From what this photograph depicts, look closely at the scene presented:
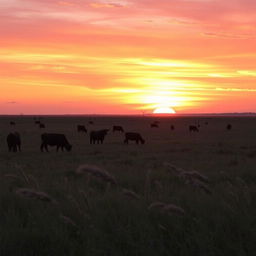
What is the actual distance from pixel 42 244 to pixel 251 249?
2211mm

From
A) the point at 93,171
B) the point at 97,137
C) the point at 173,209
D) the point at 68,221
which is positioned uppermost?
the point at 93,171

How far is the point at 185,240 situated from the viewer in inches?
198

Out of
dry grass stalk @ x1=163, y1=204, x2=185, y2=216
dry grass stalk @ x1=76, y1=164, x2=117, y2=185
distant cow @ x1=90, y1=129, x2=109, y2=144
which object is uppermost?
dry grass stalk @ x1=76, y1=164, x2=117, y2=185

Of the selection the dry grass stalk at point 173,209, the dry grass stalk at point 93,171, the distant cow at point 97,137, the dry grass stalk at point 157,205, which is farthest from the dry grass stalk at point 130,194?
the distant cow at point 97,137

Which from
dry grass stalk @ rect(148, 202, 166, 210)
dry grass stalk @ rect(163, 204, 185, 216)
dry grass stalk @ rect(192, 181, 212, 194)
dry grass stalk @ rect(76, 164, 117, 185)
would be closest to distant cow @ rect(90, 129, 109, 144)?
dry grass stalk @ rect(192, 181, 212, 194)

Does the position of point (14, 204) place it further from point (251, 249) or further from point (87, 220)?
point (251, 249)

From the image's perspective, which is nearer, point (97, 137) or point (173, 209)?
point (173, 209)

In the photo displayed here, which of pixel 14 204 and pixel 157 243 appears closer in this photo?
pixel 157 243

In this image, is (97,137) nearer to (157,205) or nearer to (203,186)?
(203,186)

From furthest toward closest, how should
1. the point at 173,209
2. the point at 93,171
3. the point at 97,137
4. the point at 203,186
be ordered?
1. the point at 97,137
2. the point at 203,186
3. the point at 93,171
4. the point at 173,209

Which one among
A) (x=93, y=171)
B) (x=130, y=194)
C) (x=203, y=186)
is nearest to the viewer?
(x=93, y=171)

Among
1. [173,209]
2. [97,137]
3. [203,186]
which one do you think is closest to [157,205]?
[173,209]

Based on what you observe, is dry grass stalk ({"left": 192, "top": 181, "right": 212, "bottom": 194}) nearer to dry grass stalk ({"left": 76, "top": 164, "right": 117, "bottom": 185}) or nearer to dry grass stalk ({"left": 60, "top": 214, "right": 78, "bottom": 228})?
dry grass stalk ({"left": 76, "top": 164, "right": 117, "bottom": 185})

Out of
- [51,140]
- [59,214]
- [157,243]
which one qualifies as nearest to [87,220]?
[59,214]
